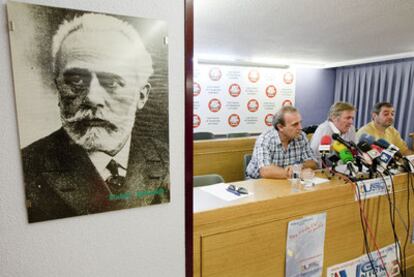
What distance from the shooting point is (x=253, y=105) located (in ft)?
17.1

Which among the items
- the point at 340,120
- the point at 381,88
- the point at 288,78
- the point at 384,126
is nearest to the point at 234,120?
the point at 288,78

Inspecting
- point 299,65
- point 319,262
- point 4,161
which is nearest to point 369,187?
point 319,262

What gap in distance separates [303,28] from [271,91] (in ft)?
8.94

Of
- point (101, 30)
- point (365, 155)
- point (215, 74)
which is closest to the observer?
point (101, 30)

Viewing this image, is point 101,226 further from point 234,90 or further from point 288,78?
point 288,78

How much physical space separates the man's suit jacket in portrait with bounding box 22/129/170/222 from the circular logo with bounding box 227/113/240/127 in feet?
14.4

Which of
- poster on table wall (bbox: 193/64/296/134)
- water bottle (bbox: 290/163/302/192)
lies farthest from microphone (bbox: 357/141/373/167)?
poster on table wall (bbox: 193/64/296/134)

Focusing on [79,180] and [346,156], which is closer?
[79,180]

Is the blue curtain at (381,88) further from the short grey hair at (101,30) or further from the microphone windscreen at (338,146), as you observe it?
A: the short grey hair at (101,30)

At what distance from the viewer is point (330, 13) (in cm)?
214

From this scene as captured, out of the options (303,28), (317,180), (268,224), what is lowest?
(268,224)

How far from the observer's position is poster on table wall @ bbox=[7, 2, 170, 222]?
21.6 inches

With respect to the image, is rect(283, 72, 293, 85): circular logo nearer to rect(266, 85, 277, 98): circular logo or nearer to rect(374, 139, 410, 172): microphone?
rect(266, 85, 277, 98): circular logo

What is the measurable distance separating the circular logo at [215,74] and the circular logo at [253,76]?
2.22ft
